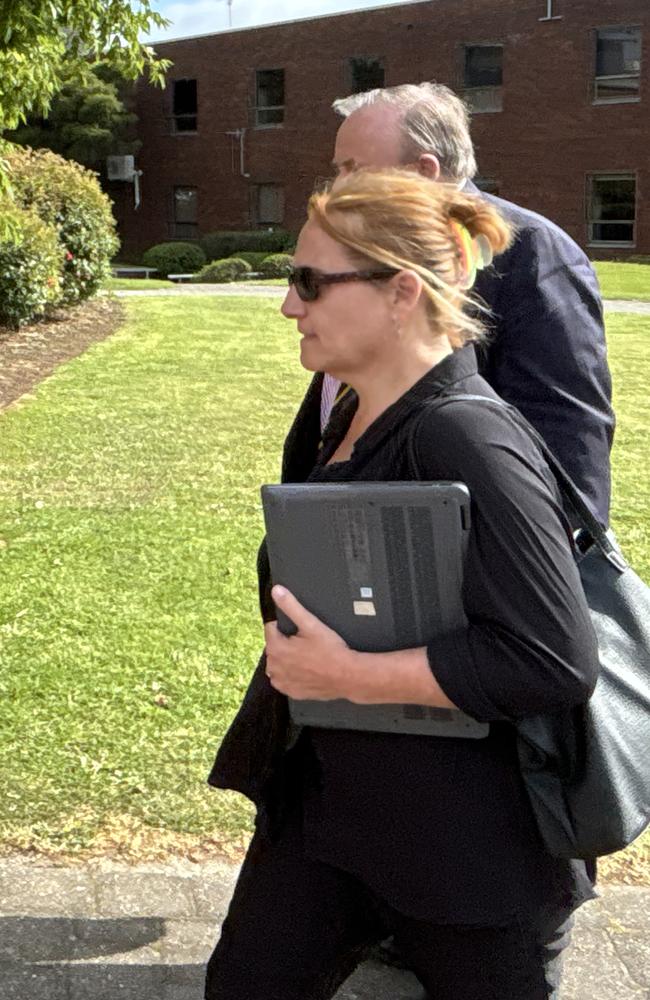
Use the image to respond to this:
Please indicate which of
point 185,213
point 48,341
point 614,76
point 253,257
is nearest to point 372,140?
point 48,341

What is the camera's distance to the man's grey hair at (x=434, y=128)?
120 inches

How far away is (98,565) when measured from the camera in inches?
257

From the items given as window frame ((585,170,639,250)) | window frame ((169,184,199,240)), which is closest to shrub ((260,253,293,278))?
window frame ((585,170,639,250))

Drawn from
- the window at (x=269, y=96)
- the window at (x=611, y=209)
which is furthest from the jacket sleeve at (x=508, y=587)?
the window at (x=269, y=96)

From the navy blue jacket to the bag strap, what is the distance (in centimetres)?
77

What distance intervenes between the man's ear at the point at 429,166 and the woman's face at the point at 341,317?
115 cm

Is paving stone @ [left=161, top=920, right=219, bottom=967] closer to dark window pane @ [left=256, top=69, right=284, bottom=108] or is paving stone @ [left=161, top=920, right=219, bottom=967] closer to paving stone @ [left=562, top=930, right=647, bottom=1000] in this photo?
paving stone @ [left=562, top=930, right=647, bottom=1000]

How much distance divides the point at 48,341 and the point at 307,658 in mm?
13297

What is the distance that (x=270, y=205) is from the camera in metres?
42.6

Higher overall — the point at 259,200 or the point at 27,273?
the point at 259,200

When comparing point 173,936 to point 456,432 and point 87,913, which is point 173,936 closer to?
point 87,913

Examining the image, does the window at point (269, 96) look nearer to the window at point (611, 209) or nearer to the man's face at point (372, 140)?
the window at point (611, 209)

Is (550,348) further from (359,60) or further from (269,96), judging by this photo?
(269,96)

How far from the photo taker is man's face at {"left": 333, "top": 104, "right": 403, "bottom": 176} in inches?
121
